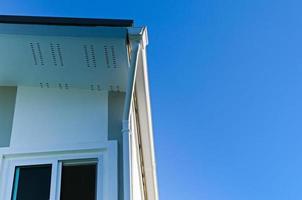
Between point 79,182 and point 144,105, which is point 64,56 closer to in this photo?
point 144,105

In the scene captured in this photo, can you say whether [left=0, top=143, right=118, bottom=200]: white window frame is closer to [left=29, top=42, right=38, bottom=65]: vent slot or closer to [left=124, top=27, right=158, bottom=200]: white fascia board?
[left=124, top=27, right=158, bottom=200]: white fascia board

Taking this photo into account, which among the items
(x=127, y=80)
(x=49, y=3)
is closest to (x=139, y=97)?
(x=127, y=80)

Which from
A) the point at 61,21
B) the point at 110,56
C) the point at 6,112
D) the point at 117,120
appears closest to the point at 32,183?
the point at 6,112

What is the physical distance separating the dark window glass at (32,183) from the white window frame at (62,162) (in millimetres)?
38

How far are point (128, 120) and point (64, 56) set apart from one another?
2.89 feet

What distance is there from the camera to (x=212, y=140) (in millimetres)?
9578

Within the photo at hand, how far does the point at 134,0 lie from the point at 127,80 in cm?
338

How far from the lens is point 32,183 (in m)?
4.69

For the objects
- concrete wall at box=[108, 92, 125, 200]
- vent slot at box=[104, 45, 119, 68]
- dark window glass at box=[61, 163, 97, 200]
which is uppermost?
vent slot at box=[104, 45, 119, 68]

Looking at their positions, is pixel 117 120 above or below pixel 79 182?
above

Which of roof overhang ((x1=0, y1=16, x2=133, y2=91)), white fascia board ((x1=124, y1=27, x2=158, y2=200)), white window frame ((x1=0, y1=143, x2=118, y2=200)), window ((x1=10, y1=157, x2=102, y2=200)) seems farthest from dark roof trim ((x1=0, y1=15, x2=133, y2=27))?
window ((x1=10, y1=157, x2=102, y2=200))

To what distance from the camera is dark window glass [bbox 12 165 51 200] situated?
4.62 m

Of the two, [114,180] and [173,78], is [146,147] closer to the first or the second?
[114,180]

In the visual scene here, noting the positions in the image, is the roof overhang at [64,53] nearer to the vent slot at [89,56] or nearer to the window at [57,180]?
the vent slot at [89,56]
